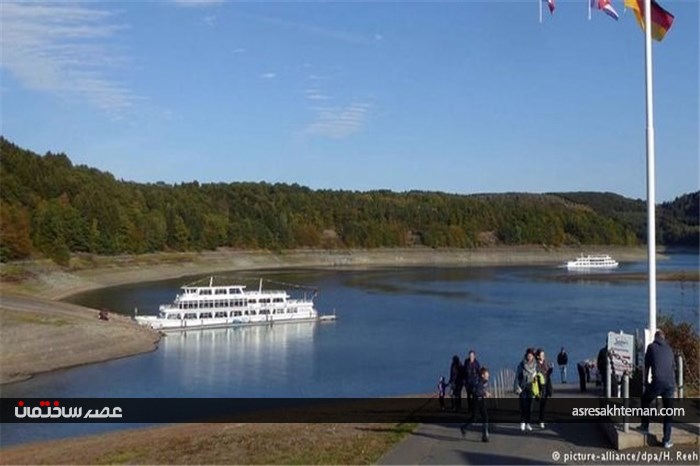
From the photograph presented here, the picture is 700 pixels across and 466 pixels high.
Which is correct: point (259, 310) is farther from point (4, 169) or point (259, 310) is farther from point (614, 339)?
point (4, 169)

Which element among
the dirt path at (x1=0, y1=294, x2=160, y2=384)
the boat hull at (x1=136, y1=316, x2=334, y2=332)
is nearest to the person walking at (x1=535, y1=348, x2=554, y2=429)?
the dirt path at (x1=0, y1=294, x2=160, y2=384)

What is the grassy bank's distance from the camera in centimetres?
1507

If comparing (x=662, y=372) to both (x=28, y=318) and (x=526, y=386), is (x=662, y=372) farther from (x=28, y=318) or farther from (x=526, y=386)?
(x=28, y=318)

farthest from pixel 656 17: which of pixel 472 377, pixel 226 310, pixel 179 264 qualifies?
pixel 179 264

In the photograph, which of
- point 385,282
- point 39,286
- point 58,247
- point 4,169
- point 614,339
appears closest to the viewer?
point 614,339

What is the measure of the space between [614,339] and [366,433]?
16.9 feet

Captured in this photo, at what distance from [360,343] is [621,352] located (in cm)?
4221

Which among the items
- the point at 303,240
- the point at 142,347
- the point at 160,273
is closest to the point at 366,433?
the point at 142,347

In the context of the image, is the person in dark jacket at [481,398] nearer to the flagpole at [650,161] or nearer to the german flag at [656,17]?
the flagpole at [650,161]

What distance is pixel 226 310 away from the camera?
74.3 meters

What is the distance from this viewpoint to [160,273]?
131375 mm

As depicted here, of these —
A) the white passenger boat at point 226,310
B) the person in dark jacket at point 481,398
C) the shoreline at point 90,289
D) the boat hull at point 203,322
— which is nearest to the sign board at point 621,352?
the person in dark jacket at point 481,398

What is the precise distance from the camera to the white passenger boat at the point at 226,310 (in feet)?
229

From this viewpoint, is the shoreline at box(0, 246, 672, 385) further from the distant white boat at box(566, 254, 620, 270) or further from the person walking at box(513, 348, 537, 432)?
the person walking at box(513, 348, 537, 432)
